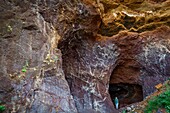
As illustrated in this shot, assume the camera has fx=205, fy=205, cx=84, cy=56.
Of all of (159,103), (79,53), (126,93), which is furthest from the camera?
(126,93)

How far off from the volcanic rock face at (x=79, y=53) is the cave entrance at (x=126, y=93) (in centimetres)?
6

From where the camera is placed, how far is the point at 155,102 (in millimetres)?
6703

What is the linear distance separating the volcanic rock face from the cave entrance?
2.4 inches

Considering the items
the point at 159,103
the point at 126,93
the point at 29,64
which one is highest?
the point at 29,64

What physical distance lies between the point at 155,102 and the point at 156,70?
5.28 meters

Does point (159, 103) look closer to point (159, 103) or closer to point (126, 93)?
point (159, 103)

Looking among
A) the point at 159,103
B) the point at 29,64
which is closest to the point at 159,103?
the point at 159,103

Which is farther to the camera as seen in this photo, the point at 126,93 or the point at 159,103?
the point at 126,93

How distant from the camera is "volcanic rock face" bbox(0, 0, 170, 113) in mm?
6324

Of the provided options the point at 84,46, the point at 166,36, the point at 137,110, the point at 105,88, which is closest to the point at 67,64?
the point at 84,46

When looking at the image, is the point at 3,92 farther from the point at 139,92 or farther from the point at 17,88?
the point at 139,92

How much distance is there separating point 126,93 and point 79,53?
4330mm

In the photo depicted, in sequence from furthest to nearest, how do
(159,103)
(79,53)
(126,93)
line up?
(126,93) → (79,53) → (159,103)

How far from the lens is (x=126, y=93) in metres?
12.9
